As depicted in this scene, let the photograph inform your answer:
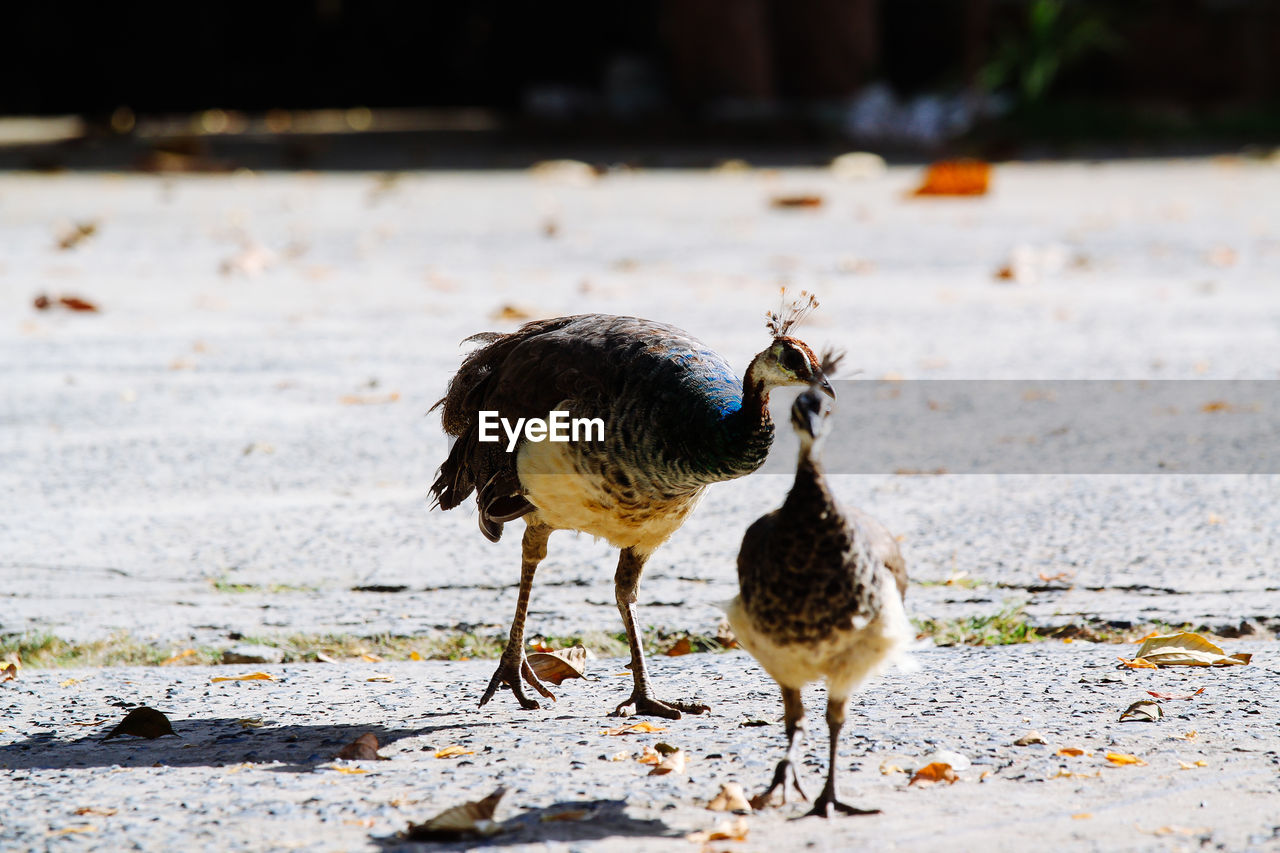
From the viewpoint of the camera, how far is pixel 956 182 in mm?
12039

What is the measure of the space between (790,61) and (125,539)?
1283cm

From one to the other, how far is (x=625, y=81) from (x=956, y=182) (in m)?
5.81

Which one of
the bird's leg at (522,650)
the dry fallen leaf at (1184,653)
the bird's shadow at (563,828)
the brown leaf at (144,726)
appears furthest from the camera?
the dry fallen leaf at (1184,653)

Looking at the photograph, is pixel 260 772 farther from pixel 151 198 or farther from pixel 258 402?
pixel 151 198

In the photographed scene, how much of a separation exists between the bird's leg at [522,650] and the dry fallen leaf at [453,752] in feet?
0.90

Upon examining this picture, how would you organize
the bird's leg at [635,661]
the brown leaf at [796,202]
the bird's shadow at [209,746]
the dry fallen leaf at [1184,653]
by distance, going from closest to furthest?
1. the bird's shadow at [209,746]
2. the bird's leg at [635,661]
3. the dry fallen leaf at [1184,653]
4. the brown leaf at [796,202]

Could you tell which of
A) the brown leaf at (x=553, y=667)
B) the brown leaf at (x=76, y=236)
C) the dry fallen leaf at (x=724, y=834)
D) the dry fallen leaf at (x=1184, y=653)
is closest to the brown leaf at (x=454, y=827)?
the dry fallen leaf at (x=724, y=834)

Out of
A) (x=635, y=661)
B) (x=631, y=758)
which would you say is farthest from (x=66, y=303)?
(x=631, y=758)

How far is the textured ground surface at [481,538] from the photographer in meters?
2.83

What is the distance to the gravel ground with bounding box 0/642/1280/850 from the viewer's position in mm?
2639

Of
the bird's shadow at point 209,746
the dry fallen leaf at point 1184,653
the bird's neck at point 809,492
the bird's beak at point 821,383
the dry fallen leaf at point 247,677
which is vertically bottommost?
the bird's shadow at point 209,746

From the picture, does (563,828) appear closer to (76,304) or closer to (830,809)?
(830,809)

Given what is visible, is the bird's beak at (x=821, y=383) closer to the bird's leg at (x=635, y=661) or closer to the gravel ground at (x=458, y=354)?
the bird's leg at (x=635, y=661)

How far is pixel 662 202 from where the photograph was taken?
462 inches
